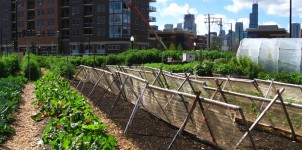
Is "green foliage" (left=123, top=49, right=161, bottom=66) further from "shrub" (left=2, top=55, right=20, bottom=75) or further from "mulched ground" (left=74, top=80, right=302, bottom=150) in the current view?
"mulched ground" (left=74, top=80, right=302, bottom=150)

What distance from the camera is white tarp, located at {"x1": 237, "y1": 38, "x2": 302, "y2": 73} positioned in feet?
77.8

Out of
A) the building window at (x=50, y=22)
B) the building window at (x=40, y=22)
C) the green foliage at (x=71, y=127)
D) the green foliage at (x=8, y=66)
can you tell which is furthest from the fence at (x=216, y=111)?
the building window at (x=40, y=22)

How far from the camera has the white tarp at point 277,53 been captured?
77.8ft

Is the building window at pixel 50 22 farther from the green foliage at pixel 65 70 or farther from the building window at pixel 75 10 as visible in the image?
the green foliage at pixel 65 70

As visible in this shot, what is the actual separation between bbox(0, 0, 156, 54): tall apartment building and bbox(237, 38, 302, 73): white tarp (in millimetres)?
55606

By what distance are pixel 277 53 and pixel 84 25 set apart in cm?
6879

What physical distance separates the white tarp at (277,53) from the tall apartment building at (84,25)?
55606mm

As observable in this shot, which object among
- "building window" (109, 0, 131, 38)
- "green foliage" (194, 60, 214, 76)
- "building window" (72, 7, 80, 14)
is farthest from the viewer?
"building window" (72, 7, 80, 14)

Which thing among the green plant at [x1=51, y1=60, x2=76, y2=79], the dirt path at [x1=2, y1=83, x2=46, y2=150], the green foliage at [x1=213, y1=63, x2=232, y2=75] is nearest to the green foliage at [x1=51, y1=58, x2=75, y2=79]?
the green plant at [x1=51, y1=60, x2=76, y2=79]

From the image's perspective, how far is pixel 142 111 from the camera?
12.3 metres

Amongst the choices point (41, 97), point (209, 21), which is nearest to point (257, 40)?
point (41, 97)

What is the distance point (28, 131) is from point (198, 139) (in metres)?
4.16

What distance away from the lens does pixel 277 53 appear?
80.9 feet

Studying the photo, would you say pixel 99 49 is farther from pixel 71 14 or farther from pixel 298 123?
pixel 298 123
